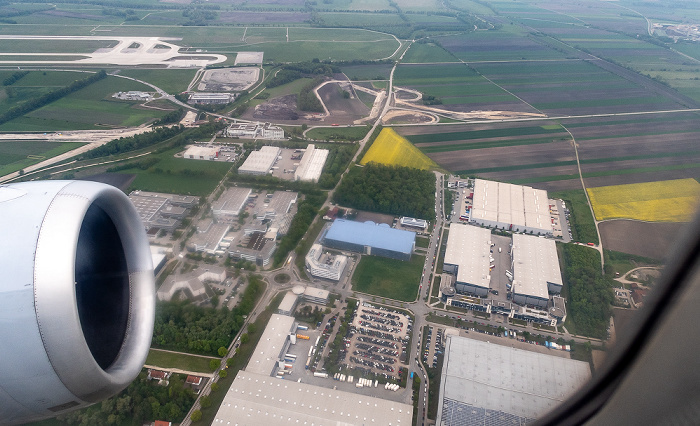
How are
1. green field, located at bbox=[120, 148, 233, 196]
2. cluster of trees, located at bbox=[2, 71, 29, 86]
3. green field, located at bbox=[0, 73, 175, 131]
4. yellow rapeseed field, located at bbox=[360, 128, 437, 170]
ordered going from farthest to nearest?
1. cluster of trees, located at bbox=[2, 71, 29, 86]
2. green field, located at bbox=[0, 73, 175, 131]
3. yellow rapeseed field, located at bbox=[360, 128, 437, 170]
4. green field, located at bbox=[120, 148, 233, 196]

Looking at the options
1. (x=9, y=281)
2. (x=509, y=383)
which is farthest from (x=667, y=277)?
(x=509, y=383)

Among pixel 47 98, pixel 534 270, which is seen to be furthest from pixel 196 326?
pixel 47 98

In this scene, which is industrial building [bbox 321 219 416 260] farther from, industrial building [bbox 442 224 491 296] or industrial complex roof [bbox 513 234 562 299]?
industrial complex roof [bbox 513 234 562 299]

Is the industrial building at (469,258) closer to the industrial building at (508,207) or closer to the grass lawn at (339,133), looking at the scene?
the industrial building at (508,207)

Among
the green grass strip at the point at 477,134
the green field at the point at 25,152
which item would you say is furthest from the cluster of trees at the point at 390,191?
the green field at the point at 25,152

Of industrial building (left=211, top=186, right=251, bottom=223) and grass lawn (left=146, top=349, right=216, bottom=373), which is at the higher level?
industrial building (left=211, top=186, right=251, bottom=223)

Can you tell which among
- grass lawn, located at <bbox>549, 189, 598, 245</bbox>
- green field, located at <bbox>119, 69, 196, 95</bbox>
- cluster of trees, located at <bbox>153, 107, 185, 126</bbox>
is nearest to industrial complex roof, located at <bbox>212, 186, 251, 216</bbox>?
cluster of trees, located at <bbox>153, 107, 185, 126</bbox>

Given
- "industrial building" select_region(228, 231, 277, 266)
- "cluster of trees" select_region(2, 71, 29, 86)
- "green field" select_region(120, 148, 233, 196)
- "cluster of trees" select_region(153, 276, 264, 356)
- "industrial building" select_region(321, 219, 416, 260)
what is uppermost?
"cluster of trees" select_region(2, 71, 29, 86)

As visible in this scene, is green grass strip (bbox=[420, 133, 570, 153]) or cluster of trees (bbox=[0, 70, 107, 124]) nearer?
green grass strip (bbox=[420, 133, 570, 153])
